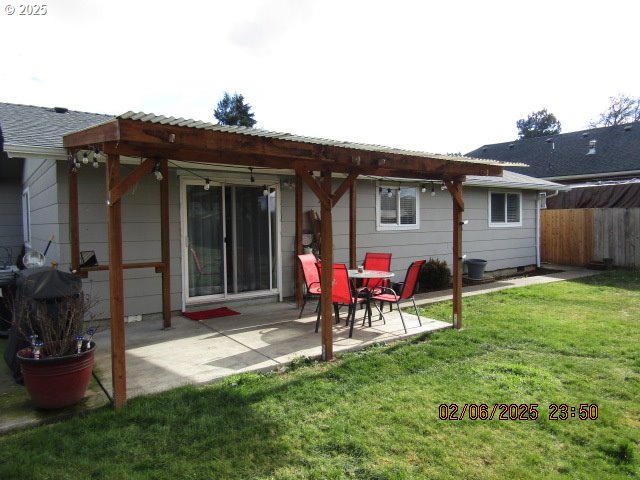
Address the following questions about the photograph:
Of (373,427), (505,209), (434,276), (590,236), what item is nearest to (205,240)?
(373,427)

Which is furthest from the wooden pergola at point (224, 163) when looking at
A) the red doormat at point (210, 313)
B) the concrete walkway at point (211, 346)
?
the red doormat at point (210, 313)

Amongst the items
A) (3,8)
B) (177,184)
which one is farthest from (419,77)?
(3,8)

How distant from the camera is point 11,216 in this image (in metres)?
9.63

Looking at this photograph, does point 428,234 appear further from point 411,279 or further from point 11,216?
point 11,216

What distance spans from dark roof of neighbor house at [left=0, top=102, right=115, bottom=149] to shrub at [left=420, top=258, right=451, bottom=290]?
6630 millimetres

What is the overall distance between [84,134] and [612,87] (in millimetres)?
47151

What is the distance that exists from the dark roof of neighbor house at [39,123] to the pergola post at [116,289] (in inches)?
89.9

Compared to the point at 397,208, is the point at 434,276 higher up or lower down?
lower down

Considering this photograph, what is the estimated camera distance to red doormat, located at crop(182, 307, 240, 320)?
19.8ft

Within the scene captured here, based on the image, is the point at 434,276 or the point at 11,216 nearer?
the point at 434,276

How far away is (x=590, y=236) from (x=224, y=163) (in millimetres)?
11498

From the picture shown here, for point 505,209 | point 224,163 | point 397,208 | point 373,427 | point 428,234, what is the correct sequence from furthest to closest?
point 505,209
point 428,234
point 397,208
point 224,163
point 373,427

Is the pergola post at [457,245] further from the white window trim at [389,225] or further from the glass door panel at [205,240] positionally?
the glass door panel at [205,240]
